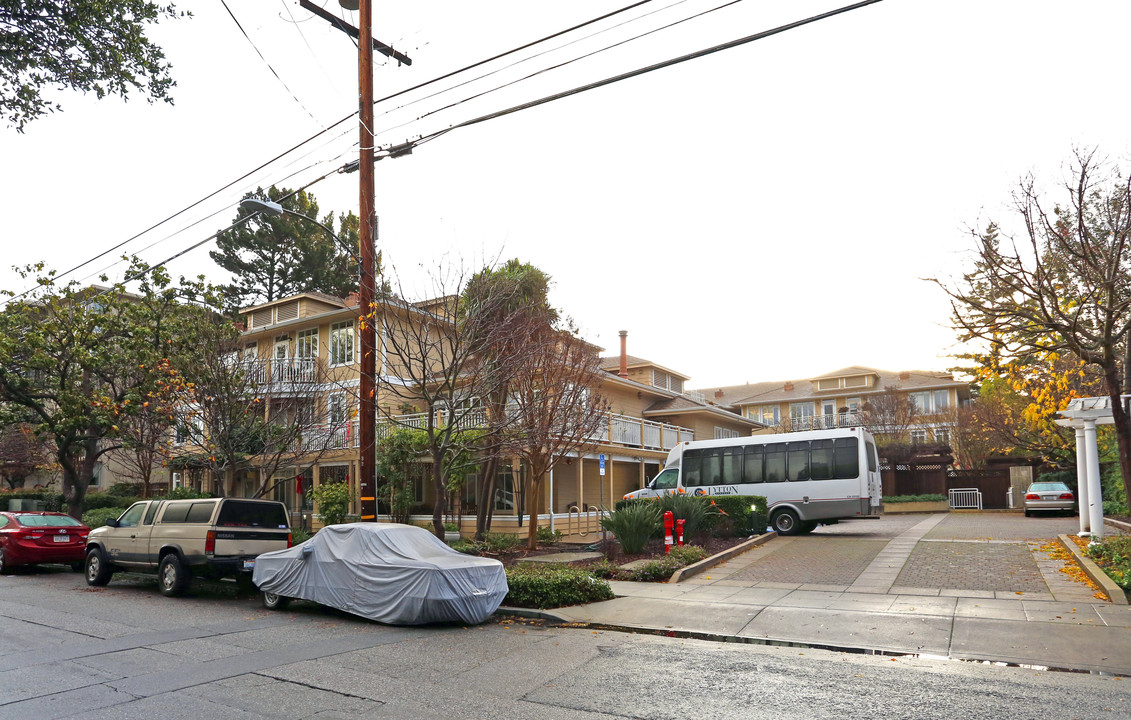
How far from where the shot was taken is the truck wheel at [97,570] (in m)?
15.1

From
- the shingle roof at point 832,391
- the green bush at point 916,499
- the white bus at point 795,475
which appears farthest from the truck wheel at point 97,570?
the shingle roof at point 832,391

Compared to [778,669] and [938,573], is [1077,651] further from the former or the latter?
[938,573]

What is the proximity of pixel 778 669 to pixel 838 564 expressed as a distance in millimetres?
8405

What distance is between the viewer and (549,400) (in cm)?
1822

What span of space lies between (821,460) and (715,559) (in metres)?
7.55

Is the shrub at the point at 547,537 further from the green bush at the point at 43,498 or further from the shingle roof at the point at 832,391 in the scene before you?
the shingle roof at the point at 832,391

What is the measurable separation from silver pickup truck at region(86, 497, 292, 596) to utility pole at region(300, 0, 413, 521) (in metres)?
2.28

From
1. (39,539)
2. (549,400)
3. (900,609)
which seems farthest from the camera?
(549,400)

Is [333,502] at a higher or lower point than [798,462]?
lower

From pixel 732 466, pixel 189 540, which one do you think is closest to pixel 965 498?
pixel 732 466

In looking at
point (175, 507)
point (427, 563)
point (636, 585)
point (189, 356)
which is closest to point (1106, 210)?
point (636, 585)

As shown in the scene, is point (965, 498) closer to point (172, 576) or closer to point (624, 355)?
point (624, 355)

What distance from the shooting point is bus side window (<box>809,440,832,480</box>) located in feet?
71.8

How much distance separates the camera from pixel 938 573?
13.9 m
